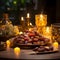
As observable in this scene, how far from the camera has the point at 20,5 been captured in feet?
11.4

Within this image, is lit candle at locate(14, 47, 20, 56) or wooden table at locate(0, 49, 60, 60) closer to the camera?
→ wooden table at locate(0, 49, 60, 60)

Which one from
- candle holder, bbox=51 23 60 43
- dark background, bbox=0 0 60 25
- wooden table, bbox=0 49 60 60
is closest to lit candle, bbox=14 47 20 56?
wooden table, bbox=0 49 60 60

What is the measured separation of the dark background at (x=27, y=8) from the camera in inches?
134

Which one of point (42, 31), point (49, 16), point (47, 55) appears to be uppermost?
point (49, 16)

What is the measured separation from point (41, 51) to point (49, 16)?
1.79 meters

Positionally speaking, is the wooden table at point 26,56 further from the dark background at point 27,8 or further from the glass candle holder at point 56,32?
the dark background at point 27,8

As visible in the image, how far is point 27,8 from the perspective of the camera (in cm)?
347

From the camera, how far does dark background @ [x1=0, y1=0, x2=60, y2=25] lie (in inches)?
134

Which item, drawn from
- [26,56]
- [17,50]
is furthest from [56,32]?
[26,56]

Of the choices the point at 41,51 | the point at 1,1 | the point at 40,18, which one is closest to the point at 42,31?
the point at 40,18

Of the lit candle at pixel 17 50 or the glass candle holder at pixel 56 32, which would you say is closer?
the lit candle at pixel 17 50

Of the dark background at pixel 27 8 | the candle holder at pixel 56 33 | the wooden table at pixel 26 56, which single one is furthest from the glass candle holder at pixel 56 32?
the dark background at pixel 27 8

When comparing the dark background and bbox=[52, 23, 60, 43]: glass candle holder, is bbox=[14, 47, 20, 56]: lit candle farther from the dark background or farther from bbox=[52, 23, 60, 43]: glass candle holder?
Answer: the dark background

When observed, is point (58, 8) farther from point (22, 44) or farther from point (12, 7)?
point (22, 44)
